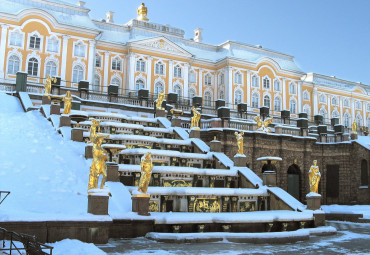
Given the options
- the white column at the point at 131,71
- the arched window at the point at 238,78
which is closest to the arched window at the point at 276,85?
the arched window at the point at 238,78

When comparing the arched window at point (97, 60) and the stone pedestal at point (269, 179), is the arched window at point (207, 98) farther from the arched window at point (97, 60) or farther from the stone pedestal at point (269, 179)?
the stone pedestal at point (269, 179)

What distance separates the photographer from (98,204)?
1291cm

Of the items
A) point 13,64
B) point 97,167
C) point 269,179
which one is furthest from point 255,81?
point 97,167

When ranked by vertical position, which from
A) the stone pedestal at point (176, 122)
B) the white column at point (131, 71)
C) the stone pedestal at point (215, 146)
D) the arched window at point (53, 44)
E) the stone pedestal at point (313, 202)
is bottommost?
the stone pedestal at point (313, 202)

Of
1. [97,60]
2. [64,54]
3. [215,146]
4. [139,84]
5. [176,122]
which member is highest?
[97,60]

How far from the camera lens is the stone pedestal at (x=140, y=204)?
563 inches

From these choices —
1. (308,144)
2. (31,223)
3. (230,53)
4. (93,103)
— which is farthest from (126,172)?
(230,53)

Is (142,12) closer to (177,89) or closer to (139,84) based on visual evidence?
(139,84)

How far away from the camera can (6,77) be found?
137 ft

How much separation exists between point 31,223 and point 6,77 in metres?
34.1

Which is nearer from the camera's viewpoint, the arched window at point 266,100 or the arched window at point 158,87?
the arched window at point 158,87

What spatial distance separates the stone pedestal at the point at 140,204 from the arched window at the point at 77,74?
109ft

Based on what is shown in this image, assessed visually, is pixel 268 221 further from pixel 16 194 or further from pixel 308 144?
pixel 308 144

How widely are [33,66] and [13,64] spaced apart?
1.91 m
